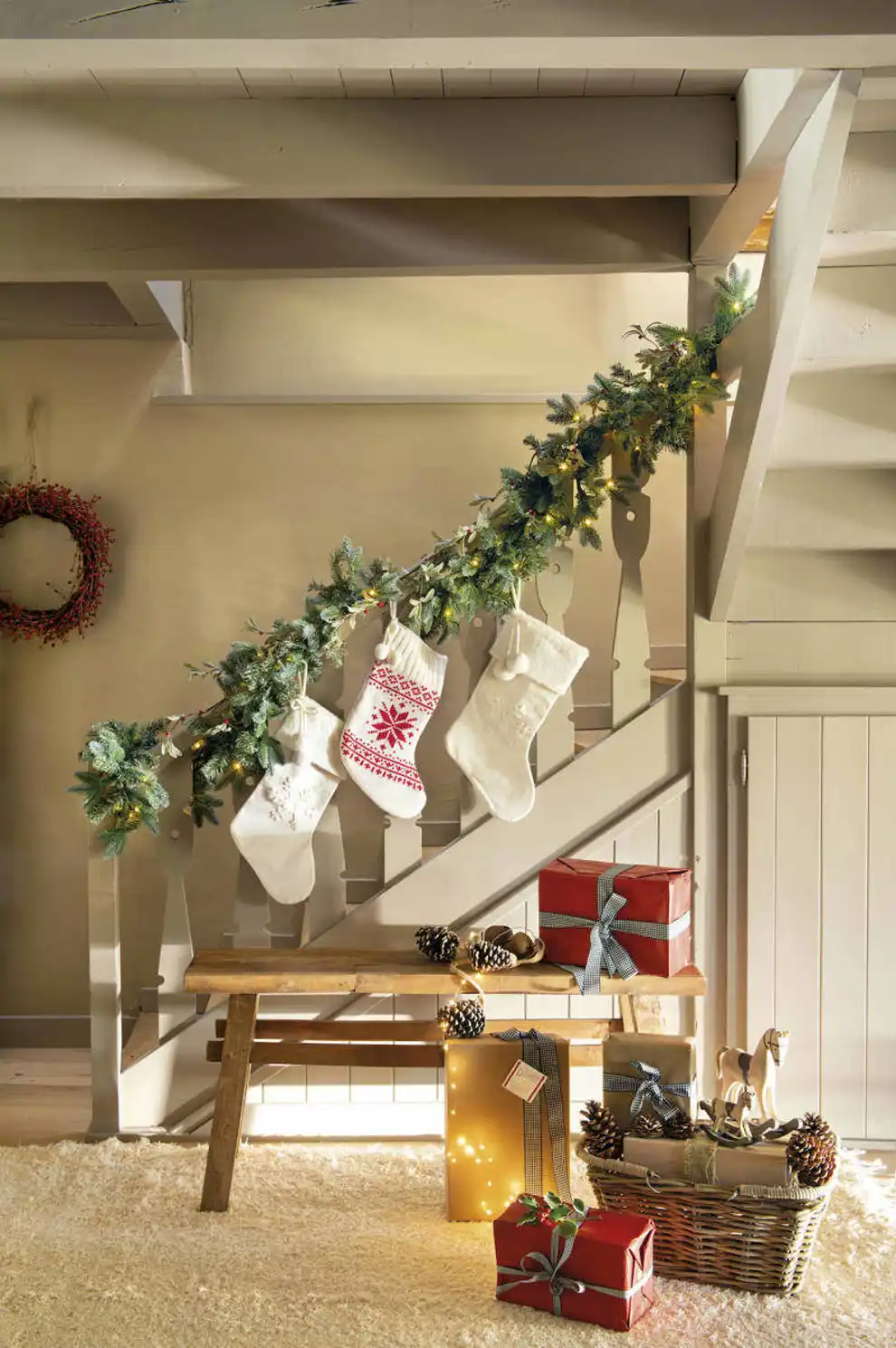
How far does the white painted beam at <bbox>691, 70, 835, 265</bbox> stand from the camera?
6.79 ft

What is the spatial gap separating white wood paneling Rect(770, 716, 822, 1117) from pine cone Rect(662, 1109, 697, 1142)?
2.36 ft

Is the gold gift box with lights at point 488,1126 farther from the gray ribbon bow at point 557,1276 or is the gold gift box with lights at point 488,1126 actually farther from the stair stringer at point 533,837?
the stair stringer at point 533,837

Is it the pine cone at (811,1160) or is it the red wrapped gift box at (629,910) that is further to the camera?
the red wrapped gift box at (629,910)

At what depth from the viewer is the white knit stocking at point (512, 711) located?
2.85 m

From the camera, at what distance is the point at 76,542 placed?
153 inches

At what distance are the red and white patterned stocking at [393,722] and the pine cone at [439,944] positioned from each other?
0.31 m

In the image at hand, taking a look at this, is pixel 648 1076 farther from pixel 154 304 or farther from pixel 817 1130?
pixel 154 304

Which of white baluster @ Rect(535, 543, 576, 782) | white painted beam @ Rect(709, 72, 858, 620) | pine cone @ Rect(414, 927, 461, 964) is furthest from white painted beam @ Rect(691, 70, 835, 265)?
pine cone @ Rect(414, 927, 461, 964)

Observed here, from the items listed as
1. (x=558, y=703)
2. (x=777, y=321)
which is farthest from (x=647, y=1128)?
(x=777, y=321)

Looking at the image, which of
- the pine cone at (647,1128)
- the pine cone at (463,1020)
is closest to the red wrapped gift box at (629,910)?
the pine cone at (463,1020)

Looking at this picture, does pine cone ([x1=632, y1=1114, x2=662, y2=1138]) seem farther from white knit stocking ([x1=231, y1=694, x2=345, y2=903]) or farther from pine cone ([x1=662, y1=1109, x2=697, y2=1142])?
white knit stocking ([x1=231, y1=694, x2=345, y2=903])

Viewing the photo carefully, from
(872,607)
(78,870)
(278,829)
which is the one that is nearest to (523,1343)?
(278,829)

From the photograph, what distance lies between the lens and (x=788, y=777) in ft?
9.59

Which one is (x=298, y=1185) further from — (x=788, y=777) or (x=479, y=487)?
(x=479, y=487)
